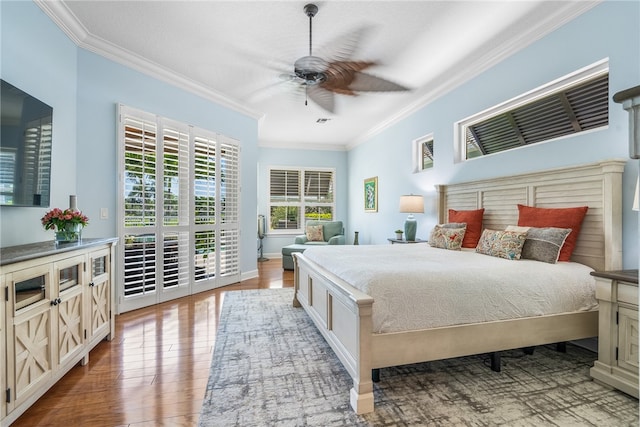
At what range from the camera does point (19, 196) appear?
2.12 metres

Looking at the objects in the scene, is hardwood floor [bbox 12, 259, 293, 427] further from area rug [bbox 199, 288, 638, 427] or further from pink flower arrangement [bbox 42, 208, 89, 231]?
pink flower arrangement [bbox 42, 208, 89, 231]

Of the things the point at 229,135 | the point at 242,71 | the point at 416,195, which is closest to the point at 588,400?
the point at 416,195

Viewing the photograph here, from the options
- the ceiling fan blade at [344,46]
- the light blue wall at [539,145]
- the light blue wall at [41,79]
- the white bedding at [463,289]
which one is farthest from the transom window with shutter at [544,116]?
the light blue wall at [41,79]

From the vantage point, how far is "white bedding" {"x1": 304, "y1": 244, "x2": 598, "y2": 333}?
6.05ft

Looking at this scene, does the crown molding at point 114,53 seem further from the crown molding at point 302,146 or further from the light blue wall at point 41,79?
the crown molding at point 302,146

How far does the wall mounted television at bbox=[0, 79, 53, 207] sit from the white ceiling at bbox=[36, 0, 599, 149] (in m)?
1.01

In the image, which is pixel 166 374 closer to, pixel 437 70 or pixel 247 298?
pixel 247 298

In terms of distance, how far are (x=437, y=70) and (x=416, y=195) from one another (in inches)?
69.9

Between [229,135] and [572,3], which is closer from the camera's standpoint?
[572,3]

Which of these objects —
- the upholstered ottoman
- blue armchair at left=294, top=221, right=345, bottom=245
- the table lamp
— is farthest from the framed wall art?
the table lamp

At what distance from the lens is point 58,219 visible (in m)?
2.24

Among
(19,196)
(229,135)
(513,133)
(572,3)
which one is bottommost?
(19,196)

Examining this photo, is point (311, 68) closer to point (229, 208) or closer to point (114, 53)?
point (114, 53)

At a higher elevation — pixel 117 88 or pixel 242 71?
pixel 242 71
